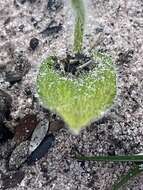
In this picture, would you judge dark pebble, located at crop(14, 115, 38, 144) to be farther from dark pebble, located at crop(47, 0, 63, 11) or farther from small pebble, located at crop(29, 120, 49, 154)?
dark pebble, located at crop(47, 0, 63, 11)

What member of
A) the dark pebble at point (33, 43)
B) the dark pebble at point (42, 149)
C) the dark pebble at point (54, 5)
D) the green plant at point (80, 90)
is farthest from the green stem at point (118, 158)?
the dark pebble at point (54, 5)

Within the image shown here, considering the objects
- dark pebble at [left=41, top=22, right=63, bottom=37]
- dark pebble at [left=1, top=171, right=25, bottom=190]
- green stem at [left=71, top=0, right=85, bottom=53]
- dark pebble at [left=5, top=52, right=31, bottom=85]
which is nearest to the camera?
green stem at [left=71, top=0, right=85, bottom=53]

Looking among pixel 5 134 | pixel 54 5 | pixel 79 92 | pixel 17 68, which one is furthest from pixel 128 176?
pixel 54 5

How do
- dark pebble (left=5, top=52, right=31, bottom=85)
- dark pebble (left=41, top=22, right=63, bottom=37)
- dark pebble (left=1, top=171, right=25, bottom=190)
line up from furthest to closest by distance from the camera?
dark pebble (left=41, top=22, right=63, bottom=37) < dark pebble (left=5, top=52, right=31, bottom=85) < dark pebble (left=1, top=171, right=25, bottom=190)

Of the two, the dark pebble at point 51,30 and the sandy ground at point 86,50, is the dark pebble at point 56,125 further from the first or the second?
the dark pebble at point 51,30

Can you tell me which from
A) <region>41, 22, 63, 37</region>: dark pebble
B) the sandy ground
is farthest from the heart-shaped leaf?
<region>41, 22, 63, 37</region>: dark pebble

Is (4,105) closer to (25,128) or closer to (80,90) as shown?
(25,128)

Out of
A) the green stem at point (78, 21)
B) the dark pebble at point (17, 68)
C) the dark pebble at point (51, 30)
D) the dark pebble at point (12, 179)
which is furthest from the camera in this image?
the dark pebble at point (51, 30)

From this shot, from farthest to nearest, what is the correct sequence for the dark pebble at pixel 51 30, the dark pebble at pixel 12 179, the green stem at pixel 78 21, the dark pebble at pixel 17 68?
1. the dark pebble at pixel 51 30
2. the dark pebble at pixel 17 68
3. the dark pebble at pixel 12 179
4. the green stem at pixel 78 21
